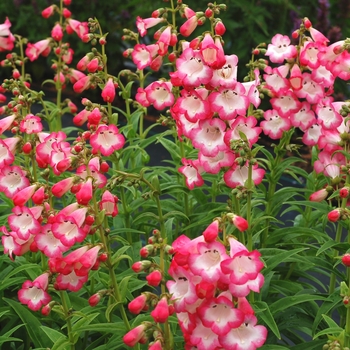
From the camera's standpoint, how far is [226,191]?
10.9ft

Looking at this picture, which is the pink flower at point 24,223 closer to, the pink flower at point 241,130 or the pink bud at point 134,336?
the pink bud at point 134,336

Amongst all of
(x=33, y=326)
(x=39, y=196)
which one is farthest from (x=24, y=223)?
(x=33, y=326)

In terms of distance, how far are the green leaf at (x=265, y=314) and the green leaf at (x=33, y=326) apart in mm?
825

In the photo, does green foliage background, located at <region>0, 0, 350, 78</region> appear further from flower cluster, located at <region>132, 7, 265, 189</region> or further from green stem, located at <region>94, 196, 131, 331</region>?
green stem, located at <region>94, 196, 131, 331</region>

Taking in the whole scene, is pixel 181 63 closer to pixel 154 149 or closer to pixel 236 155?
pixel 236 155

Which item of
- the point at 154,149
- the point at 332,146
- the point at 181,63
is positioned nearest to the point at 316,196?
the point at 332,146

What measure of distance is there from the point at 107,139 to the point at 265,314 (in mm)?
965

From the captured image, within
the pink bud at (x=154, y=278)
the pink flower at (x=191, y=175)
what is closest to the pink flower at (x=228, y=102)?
the pink flower at (x=191, y=175)

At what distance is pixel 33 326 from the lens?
2.54m

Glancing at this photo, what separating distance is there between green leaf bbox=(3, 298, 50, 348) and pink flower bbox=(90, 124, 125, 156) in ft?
2.31

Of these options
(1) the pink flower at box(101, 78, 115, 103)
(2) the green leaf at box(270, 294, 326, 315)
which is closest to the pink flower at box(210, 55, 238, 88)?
(1) the pink flower at box(101, 78, 115, 103)

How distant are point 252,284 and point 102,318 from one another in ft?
2.98

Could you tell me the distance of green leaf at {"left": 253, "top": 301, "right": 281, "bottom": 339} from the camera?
2.29 metres

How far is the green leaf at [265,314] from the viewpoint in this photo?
229 centimetres
